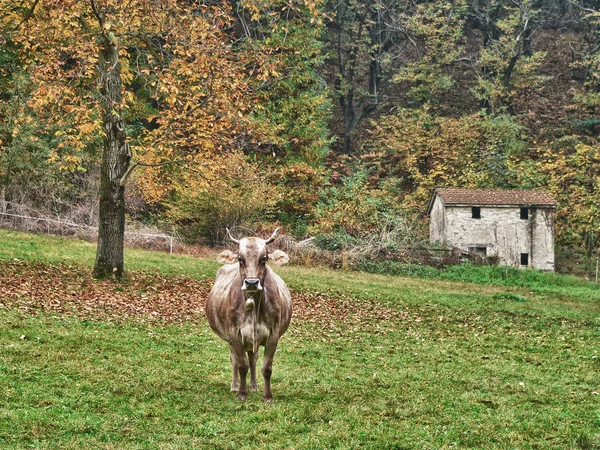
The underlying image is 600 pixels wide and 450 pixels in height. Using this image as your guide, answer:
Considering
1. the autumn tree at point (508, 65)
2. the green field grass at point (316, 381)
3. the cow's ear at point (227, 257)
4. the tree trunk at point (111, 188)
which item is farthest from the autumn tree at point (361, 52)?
the cow's ear at point (227, 257)

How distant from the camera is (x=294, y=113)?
152 ft

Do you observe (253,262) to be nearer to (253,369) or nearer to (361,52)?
(253,369)

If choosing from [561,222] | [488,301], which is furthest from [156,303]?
[561,222]

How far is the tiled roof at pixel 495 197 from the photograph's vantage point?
3931 centimetres

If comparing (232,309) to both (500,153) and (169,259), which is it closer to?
(169,259)

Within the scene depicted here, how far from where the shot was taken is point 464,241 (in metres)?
39.4

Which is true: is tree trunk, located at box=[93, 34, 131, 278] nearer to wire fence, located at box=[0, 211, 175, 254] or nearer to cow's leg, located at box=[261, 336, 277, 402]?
cow's leg, located at box=[261, 336, 277, 402]

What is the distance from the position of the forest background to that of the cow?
23.6ft

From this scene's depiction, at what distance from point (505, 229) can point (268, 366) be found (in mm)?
33171

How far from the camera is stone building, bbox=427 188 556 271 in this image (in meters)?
39.4

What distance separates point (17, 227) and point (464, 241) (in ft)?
83.1

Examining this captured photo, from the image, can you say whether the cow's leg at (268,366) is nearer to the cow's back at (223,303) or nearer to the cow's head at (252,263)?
the cow's back at (223,303)

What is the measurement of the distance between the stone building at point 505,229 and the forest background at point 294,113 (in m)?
3.74

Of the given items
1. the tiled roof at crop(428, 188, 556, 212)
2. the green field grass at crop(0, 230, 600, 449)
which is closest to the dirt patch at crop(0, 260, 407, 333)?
the green field grass at crop(0, 230, 600, 449)
